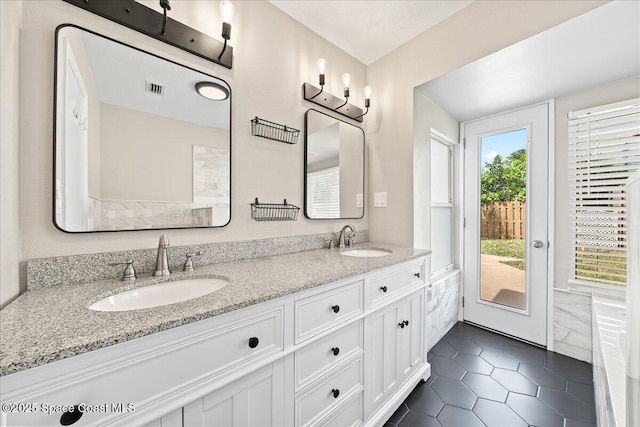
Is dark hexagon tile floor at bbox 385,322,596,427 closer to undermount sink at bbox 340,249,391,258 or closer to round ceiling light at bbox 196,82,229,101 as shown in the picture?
undermount sink at bbox 340,249,391,258

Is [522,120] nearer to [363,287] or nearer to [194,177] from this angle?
[363,287]

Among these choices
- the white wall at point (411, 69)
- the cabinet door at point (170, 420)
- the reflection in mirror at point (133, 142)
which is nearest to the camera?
the cabinet door at point (170, 420)

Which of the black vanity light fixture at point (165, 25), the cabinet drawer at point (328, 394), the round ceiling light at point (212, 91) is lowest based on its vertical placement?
the cabinet drawer at point (328, 394)

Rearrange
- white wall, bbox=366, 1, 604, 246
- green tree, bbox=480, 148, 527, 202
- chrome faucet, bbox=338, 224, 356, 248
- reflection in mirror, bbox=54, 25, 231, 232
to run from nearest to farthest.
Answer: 1. reflection in mirror, bbox=54, 25, 231, 232
2. white wall, bbox=366, 1, 604, 246
3. chrome faucet, bbox=338, 224, 356, 248
4. green tree, bbox=480, 148, 527, 202

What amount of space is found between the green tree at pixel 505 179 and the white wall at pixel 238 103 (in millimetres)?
1323

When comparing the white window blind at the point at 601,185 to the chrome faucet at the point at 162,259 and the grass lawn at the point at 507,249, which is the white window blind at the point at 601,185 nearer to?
the grass lawn at the point at 507,249

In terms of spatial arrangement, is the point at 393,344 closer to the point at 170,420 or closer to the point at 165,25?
the point at 170,420

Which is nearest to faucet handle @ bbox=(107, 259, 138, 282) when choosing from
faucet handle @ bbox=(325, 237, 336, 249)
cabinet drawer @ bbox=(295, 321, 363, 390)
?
cabinet drawer @ bbox=(295, 321, 363, 390)

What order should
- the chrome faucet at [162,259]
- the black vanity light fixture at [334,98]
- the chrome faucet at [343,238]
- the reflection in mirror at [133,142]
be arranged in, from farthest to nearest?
the chrome faucet at [343,238] → the black vanity light fixture at [334,98] → the chrome faucet at [162,259] → the reflection in mirror at [133,142]

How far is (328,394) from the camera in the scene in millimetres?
1106

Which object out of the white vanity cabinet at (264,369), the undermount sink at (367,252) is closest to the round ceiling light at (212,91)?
the white vanity cabinet at (264,369)

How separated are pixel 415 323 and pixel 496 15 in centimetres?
202

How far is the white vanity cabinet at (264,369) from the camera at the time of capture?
0.57m

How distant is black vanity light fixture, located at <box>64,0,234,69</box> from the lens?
1.06 metres
